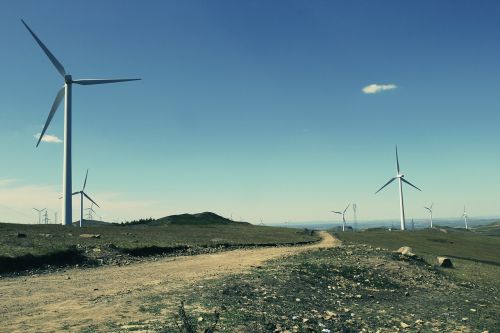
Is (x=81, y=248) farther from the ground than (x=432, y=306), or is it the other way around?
(x=81, y=248)

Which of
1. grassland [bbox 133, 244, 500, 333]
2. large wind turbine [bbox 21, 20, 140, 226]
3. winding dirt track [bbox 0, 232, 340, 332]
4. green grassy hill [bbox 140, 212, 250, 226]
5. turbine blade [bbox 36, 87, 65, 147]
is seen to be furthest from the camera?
green grassy hill [bbox 140, 212, 250, 226]

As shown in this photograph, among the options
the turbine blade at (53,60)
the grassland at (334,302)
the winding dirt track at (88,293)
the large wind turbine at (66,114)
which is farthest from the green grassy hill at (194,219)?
the grassland at (334,302)

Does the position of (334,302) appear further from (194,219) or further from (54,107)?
(194,219)

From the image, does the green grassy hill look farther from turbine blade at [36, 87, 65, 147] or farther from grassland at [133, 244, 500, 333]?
grassland at [133, 244, 500, 333]

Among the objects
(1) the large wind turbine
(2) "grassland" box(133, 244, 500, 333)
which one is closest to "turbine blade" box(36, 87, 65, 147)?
(1) the large wind turbine

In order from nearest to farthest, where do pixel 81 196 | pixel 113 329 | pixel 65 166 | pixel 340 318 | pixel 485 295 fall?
pixel 113 329 → pixel 340 318 → pixel 485 295 → pixel 65 166 → pixel 81 196

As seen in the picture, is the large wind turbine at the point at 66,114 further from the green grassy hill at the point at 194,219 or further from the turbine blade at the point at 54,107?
the green grassy hill at the point at 194,219

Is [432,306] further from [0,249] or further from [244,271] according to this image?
[0,249]

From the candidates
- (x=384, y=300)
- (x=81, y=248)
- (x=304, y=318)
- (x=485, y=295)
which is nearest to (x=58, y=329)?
(x=304, y=318)

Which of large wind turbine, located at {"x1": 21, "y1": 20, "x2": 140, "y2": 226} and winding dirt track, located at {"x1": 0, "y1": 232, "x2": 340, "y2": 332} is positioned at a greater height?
large wind turbine, located at {"x1": 21, "y1": 20, "x2": 140, "y2": 226}
